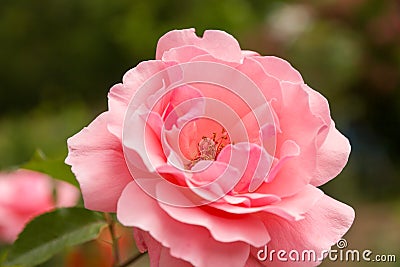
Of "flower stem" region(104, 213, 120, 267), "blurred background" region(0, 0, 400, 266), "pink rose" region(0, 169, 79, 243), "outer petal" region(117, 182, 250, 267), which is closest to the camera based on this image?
"outer petal" region(117, 182, 250, 267)

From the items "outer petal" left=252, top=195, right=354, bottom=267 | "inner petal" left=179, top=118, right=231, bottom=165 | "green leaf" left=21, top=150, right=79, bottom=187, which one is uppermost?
"inner petal" left=179, top=118, right=231, bottom=165

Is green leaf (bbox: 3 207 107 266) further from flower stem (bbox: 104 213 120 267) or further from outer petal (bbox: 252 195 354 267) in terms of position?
outer petal (bbox: 252 195 354 267)

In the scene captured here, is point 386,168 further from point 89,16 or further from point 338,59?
point 89,16

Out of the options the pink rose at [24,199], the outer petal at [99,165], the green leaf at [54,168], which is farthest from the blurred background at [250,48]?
the outer petal at [99,165]

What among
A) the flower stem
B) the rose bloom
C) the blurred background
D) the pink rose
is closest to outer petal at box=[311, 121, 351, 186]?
the rose bloom

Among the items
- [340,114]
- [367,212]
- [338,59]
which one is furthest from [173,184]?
[340,114]

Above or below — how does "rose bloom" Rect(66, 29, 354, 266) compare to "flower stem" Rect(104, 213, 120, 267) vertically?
above
